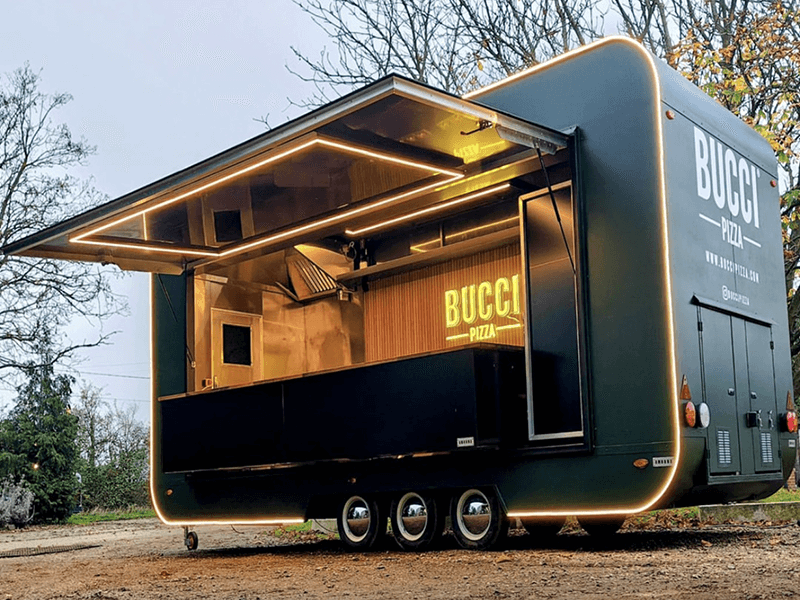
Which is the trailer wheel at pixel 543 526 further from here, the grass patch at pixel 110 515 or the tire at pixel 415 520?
the grass patch at pixel 110 515

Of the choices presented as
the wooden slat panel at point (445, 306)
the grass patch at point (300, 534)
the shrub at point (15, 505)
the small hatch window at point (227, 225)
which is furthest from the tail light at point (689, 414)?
the shrub at point (15, 505)

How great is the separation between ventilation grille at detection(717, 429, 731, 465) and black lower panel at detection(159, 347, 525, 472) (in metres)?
1.54

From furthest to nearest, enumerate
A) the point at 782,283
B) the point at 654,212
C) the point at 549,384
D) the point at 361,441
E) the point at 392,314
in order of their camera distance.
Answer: the point at 392,314 < the point at 782,283 < the point at 361,441 < the point at 549,384 < the point at 654,212

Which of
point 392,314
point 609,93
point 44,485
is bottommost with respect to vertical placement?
point 44,485

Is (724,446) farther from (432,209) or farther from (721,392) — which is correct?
(432,209)

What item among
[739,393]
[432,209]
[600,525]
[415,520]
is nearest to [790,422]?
[739,393]

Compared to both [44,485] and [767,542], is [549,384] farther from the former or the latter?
[44,485]

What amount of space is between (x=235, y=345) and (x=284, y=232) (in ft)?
5.67

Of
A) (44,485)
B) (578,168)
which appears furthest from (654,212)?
(44,485)

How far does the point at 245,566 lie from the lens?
28.9 feet

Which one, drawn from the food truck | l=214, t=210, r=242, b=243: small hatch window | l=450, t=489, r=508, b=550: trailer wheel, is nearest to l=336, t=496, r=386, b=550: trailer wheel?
the food truck

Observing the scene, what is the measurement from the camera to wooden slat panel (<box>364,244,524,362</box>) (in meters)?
10.2

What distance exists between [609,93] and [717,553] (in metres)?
3.60

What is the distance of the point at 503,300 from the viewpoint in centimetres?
1028
